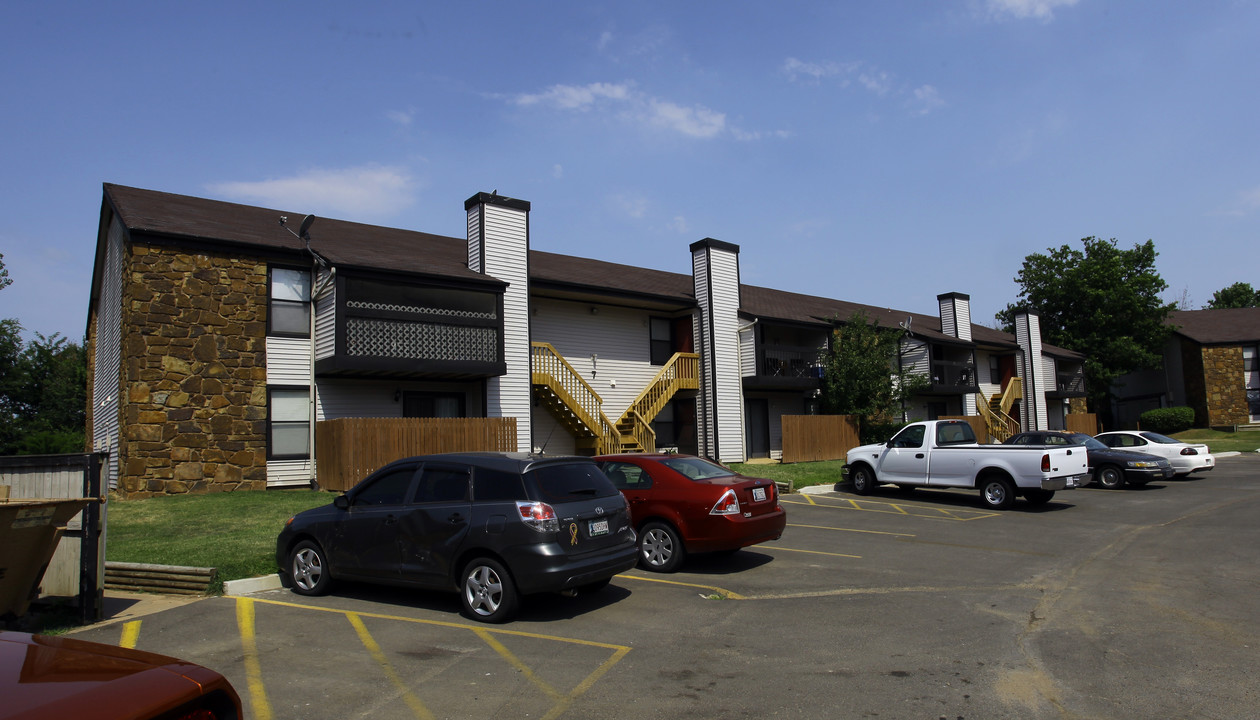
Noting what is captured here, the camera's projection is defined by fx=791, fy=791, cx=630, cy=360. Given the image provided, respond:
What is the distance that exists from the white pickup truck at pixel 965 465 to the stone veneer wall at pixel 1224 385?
40.4 m

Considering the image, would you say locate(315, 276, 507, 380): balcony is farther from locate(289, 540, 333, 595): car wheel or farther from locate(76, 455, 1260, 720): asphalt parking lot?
locate(76, 455, 1260, 720): asphalt parking lot

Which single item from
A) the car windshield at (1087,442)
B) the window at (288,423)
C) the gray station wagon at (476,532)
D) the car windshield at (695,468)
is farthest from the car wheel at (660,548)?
the car windshield at (1087,442)

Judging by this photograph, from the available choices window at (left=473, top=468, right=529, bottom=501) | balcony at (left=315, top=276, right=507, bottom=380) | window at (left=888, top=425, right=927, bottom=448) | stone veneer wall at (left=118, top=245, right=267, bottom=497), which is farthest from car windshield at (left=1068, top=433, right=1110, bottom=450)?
stone veneer wall at (left=118, top=245, right=267, bottom=497)

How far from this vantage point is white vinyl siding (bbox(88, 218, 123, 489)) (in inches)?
728

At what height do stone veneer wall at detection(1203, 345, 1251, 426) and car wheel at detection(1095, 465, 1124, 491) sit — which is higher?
stone veneer wall at detection(1203, 345, 1251, 426)

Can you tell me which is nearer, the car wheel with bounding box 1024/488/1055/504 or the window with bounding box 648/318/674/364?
the car wheel with bounding box 1024/488/1055/504

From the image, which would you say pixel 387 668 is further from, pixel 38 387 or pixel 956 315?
pixel 38 387

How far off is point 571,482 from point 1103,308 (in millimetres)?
51991

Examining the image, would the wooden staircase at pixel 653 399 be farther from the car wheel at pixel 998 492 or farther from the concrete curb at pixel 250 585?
the concrete curb at pixel 250 585

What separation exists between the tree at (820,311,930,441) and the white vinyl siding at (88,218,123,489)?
2176cm

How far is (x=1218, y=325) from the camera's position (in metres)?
51.9

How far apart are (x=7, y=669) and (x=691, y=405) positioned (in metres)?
23.8

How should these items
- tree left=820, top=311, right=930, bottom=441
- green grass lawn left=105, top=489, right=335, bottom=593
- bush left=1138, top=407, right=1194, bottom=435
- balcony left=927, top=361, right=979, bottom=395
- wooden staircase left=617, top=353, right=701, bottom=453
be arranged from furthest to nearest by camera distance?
bush left=1138, top=407, right=1194, bottom=435, balcony left=927, top=361, right=979, bottom=395, tree left=820, top=311, right=930, bottom=441, wooden staircase left=617, top=353, right=701, bottom=453, green grass lawn left=105, top=489, right=335, bottom=593

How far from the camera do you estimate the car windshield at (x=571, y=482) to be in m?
7.62
